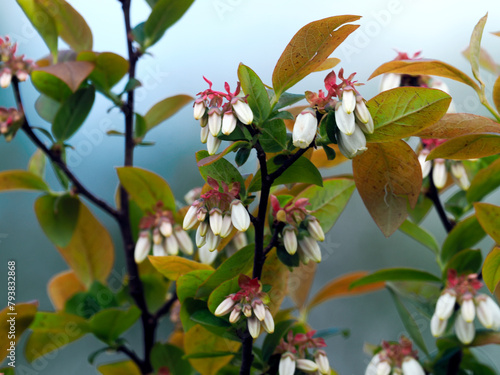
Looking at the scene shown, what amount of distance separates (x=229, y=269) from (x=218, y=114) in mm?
144

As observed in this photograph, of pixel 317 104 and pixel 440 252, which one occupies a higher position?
pixel 317 104

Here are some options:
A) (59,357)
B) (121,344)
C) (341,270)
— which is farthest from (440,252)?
(59,357)

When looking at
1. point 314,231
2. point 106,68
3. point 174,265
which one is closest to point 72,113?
point 106,68

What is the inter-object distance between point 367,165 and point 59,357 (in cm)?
138

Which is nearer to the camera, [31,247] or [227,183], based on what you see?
[227,183]

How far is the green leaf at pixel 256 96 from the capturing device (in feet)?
1.41

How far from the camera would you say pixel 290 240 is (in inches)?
17.7

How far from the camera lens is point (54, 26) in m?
0.69

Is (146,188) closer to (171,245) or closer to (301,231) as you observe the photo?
(171,245)

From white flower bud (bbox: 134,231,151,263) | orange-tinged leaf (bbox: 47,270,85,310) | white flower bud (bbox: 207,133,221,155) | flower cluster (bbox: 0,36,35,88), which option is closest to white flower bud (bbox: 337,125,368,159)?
white flower bud (bbox: 207,133,221,155)

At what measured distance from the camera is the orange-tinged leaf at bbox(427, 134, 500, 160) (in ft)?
1.51

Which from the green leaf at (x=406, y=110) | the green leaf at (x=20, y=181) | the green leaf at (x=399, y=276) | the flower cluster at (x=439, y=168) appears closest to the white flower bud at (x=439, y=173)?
the flower cluster at (x=439, y=168)

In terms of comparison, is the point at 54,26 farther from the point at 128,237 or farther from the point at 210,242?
the point at 210,242

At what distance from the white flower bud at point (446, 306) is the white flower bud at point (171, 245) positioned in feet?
1.01
